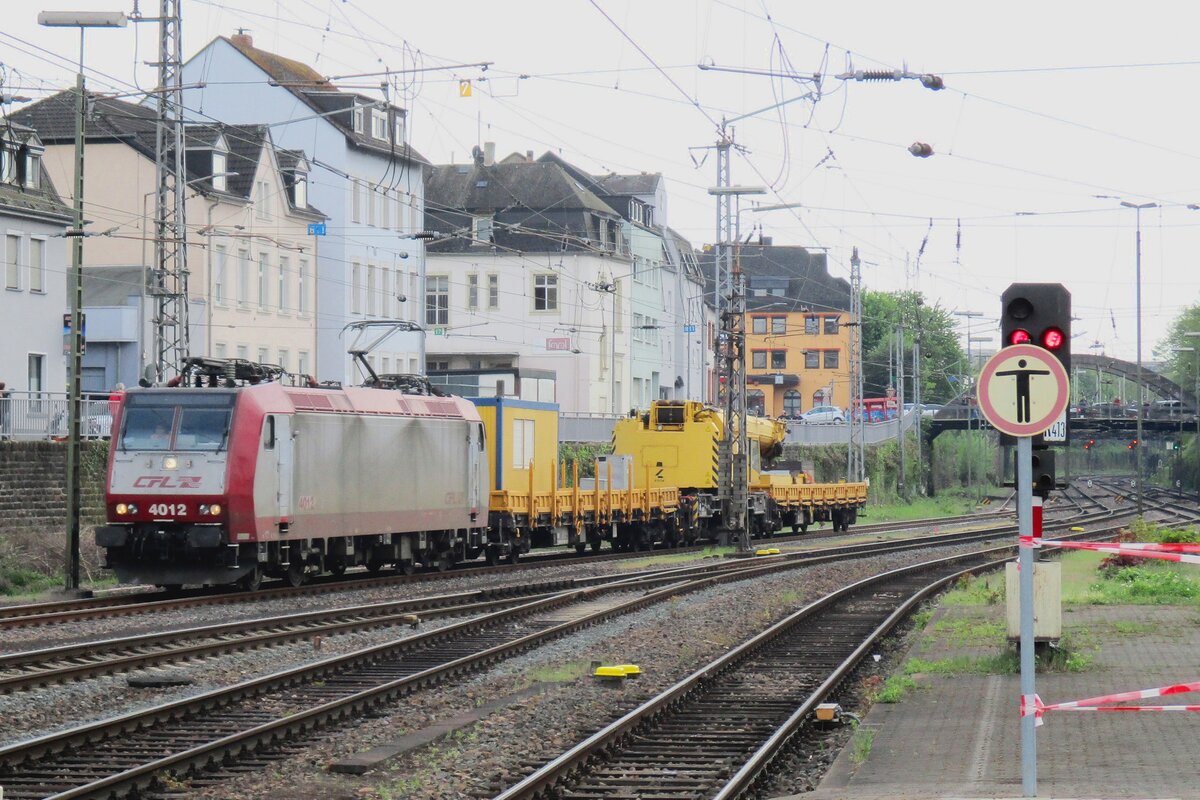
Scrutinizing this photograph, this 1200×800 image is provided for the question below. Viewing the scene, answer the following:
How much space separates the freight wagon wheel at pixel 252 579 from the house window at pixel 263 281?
101 feet

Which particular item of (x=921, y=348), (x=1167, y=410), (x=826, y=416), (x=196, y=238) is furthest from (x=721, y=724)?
(x=921, y=348)

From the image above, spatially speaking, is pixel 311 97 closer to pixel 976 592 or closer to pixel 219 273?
pixel 219 273

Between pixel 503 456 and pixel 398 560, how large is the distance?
593 centimetres

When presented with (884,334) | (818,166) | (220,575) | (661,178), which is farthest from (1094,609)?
(884,334)

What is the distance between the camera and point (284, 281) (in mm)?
56844

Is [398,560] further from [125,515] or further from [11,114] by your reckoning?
[11,114]

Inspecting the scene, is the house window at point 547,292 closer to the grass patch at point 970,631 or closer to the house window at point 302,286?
the house window at point 302,286

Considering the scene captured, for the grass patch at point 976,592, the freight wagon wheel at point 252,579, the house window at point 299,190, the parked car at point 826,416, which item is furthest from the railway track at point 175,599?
the parked car at point 826,416

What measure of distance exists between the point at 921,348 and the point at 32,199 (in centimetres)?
9072

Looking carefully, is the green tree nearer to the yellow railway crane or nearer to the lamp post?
the yellow railway crane

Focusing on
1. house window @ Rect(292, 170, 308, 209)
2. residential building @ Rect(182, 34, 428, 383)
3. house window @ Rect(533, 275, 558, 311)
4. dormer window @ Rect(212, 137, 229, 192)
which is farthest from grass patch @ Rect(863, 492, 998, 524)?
dormer window @ Rect(212, 137, 229, 192)

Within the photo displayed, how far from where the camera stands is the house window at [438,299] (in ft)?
252

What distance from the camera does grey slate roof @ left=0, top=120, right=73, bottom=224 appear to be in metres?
42.8

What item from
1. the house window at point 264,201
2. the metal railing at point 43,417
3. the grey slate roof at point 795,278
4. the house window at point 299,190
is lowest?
the metal railing at point 43,417
